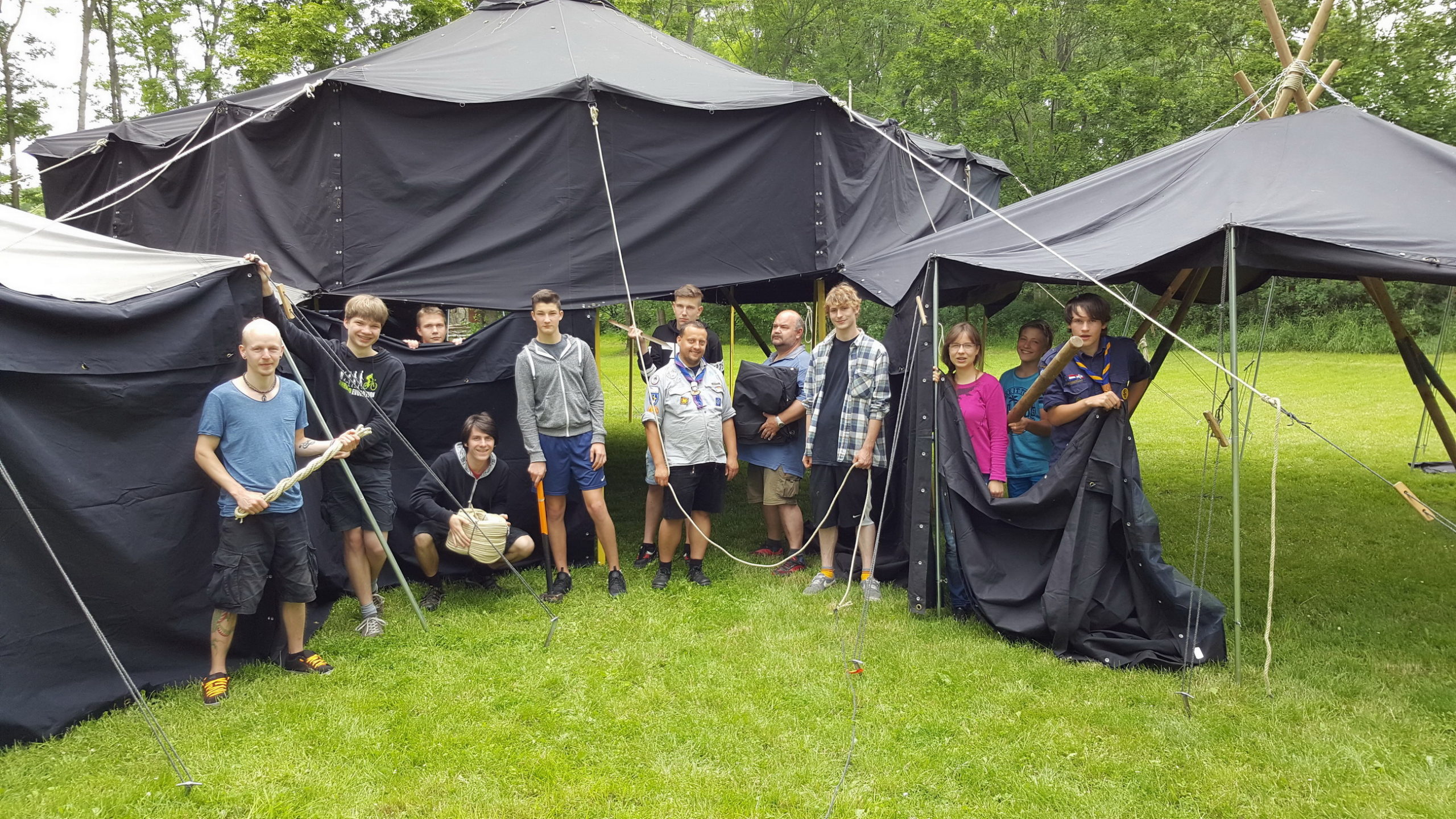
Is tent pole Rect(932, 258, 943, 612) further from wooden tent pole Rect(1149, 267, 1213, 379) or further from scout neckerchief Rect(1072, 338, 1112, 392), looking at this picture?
wooden tent pole Rect(1149, 267, 1213, 379)

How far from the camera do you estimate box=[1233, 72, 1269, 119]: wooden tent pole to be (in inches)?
195

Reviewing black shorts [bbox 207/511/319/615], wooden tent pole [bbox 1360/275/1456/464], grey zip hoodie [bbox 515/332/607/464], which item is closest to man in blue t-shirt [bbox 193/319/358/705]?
black shorts [bbox 207/511/319/615]

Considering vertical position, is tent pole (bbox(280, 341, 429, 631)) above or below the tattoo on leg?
above

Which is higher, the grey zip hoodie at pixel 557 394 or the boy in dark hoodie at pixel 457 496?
the grey zip hoodie at pixel 557 394

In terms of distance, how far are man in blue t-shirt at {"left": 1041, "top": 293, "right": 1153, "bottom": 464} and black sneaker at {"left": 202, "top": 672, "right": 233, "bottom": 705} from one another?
12.6ft

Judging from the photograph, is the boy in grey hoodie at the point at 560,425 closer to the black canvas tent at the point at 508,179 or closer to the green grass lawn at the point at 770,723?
the green grass lawn at the point at 770,723

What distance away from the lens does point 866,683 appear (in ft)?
12.8

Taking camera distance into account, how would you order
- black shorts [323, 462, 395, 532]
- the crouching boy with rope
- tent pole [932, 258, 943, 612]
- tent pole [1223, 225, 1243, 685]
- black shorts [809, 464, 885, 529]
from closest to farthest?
1. tent pole [1223, 225, 1243, 685]
2. black shorts [323, 462, 395, 532]
3. tent pole [932, 258, 943, 612]
4. black shorts [809, 464, 885, 529]
5. the crouching boy with rope

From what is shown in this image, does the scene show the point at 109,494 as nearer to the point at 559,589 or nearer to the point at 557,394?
the point at 557,394

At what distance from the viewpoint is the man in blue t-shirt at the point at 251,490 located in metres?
3.63

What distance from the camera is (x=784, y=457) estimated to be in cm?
553

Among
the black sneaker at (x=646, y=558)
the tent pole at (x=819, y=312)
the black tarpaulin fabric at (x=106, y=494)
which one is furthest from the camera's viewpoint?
the tent pole at (x=819, y=312)

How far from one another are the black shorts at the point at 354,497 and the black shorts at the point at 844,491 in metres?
2.27

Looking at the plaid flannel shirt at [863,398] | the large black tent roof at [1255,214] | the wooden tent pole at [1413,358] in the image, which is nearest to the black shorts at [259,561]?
the plaid flannel shirt at [863,398]
